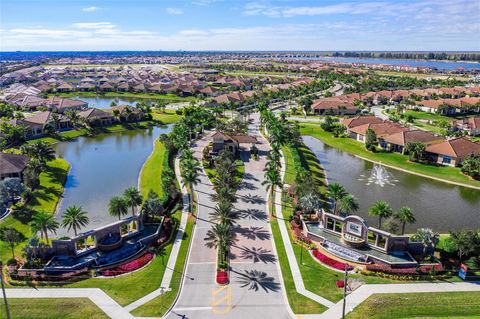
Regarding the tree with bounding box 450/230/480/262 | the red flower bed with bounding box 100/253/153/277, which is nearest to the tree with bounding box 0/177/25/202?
the red flower bed with bounding box 100/253/153/277

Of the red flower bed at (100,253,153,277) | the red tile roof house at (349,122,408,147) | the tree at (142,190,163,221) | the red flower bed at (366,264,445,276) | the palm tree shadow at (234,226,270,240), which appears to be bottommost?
the red flower bed at (100,253,153,277)

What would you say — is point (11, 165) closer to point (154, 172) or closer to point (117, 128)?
point (154, 172)

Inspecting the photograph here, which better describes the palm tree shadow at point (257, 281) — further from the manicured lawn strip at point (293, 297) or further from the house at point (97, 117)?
the house at point (97, 117)

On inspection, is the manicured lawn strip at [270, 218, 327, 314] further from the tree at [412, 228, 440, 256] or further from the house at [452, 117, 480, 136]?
the house at [452, 117, 480, 136]

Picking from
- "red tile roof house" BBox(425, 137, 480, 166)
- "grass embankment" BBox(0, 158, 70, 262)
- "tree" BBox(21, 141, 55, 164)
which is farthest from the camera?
"red tile roof house" BBox(425, 137, 480, 166)

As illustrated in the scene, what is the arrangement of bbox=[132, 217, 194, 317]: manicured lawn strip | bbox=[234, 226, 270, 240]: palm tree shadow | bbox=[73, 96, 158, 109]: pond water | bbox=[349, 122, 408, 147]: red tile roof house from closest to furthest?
bbox=[132, 217, 194, 317]: manicured lawn strip → bbox=[234, 226, 270, 240]: palm tree shadow → bbox=[349, 122, 408, 147]: red tile roof house → bbox=[73, 96, 158, 109]: pond water

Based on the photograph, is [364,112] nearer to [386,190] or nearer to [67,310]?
[386,190]
